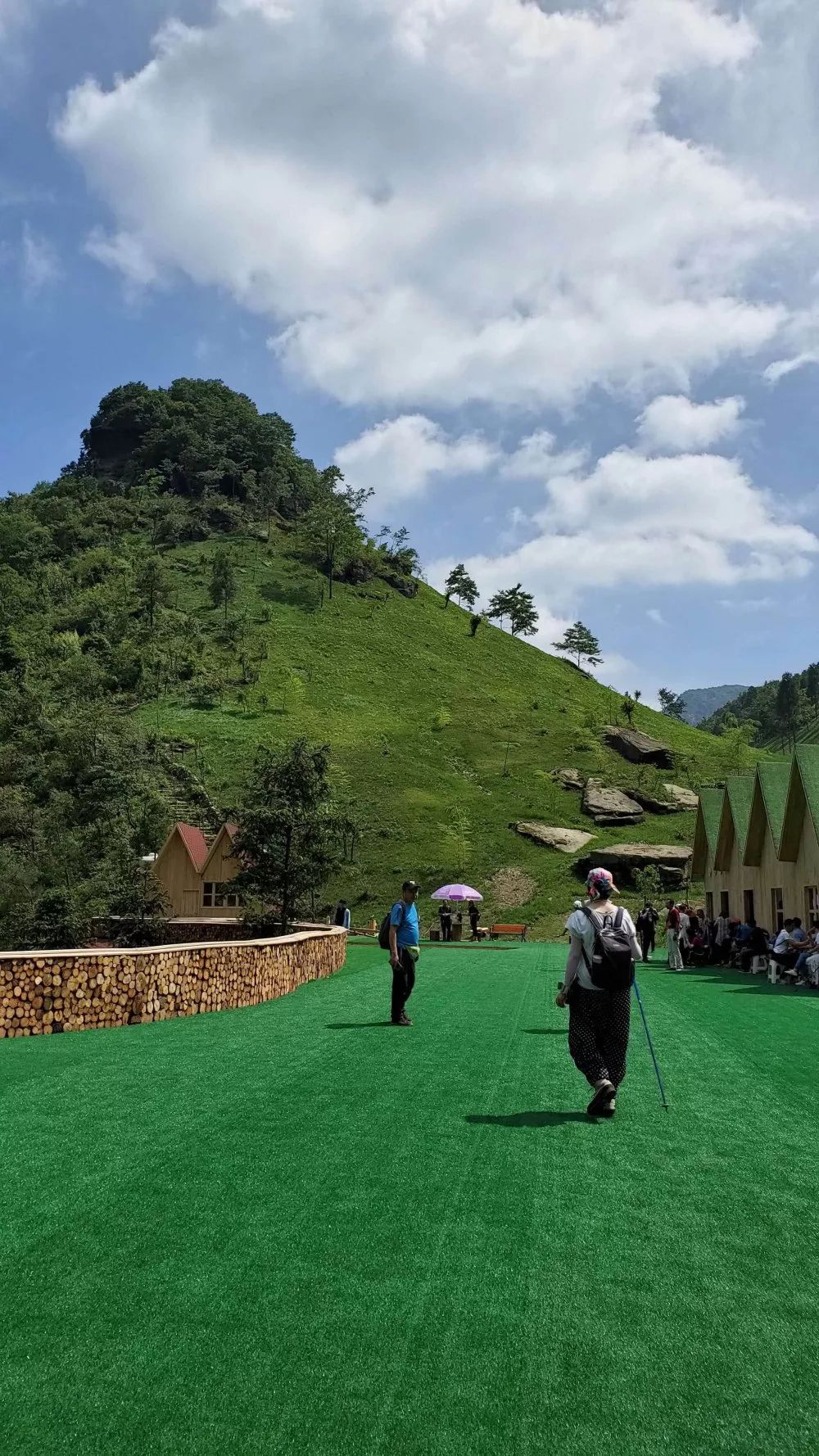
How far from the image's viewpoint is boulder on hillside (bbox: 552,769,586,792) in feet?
194

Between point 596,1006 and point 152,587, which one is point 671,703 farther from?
point 596,1006

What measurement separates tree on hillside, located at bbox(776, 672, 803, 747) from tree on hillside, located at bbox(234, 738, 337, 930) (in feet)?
313

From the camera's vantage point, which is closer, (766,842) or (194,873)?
(766,842)

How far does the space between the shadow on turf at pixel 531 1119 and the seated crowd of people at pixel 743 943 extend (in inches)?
520

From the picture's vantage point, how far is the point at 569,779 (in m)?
59.9

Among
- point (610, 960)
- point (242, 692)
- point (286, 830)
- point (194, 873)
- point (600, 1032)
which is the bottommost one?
point (600, 1032)

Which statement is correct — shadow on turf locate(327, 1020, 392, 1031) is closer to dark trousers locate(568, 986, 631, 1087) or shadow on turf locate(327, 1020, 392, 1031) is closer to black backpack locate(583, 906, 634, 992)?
dark trousers locate(568, 986, 631, 1087)

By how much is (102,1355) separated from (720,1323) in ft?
7.29

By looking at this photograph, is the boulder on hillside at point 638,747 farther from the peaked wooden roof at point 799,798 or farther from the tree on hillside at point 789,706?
the tree on hillside at point 789,706

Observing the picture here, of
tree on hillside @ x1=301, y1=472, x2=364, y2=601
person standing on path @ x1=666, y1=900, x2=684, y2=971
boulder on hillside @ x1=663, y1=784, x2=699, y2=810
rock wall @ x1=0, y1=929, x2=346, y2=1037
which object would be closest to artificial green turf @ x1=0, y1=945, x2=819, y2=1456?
rock wall @ x1=0, y1=929, x2=346, y2=1037

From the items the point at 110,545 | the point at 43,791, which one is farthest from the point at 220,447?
the point at 43,791

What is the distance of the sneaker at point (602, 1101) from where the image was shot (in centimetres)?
666

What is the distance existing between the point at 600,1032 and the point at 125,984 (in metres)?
7.46

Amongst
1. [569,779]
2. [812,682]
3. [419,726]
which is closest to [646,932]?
[569,779]
